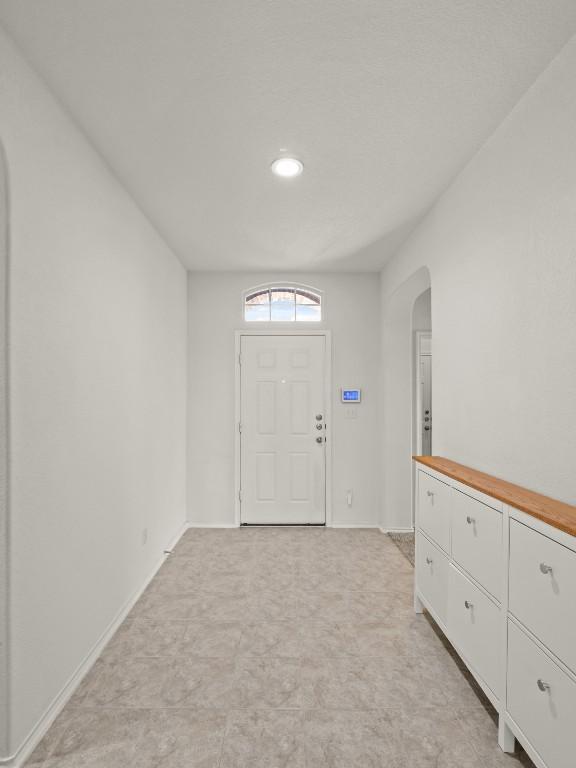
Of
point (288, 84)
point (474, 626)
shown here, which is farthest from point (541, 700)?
point (288, 84)

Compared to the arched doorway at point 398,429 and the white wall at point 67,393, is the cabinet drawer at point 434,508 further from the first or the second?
the white wall at point 67,393

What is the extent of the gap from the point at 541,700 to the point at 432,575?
102cm

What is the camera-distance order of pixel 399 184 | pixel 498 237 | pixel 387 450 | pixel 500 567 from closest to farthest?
1. pixel 500 567
2. pixel 498 237
3. pixel 399 184
4. pixel 387 450

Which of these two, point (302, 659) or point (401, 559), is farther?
point (401, 559)

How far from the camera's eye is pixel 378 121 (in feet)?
6.46

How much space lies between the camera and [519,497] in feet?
5.30

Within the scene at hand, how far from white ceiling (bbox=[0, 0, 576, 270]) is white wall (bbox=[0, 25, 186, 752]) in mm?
228

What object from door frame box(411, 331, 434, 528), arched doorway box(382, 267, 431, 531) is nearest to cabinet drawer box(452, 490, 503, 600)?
arched doorway box(382, 267, 431, 531)

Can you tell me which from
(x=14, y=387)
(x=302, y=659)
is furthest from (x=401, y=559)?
(x=14, y=387)

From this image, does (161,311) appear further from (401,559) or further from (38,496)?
(401,559)

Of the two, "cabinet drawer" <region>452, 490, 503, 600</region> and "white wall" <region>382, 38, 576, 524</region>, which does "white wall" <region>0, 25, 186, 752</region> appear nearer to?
"cabinet drawer" <region>452, 490, 503, 600</region>

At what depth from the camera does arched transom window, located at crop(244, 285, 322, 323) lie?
180 inches

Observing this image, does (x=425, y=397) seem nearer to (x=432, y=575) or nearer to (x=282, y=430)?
(x=282, y=430)

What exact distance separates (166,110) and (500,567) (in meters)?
2.39
